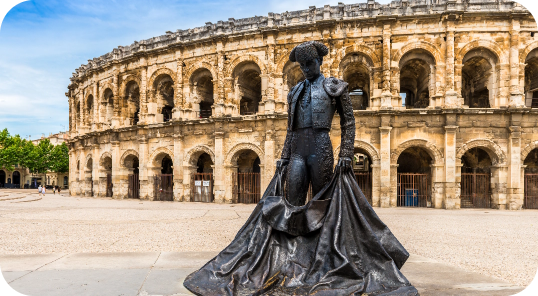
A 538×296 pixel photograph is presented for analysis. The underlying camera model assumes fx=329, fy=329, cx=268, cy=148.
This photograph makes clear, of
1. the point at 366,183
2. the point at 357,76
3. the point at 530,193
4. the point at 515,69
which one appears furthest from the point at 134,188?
the point at 530,193

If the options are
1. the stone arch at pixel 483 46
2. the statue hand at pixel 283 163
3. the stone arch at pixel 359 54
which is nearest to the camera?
the statue hand at pixel 283 163

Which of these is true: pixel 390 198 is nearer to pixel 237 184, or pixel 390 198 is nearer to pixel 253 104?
pixel 237 184

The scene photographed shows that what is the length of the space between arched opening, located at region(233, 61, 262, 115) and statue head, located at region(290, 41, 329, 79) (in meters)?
14.9

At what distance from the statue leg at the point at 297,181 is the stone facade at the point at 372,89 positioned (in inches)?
512

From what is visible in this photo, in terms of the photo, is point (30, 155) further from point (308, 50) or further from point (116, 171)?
point (308, 50)

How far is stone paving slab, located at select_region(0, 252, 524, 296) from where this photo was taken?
3.34 m

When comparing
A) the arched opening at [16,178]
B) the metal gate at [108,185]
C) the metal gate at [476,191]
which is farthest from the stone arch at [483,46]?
the arched opening at [16,178]

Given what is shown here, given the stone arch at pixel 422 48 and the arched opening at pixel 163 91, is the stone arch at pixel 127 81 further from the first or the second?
the stone arch at pixel 422 48

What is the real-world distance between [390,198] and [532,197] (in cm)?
699

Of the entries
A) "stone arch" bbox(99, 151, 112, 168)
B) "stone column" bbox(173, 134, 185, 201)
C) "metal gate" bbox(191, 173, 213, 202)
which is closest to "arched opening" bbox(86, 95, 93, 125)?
"stone arch" bbox(99, 151, 112, 168)

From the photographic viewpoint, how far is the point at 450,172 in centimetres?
1538

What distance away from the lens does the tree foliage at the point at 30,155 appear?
40.8 metres

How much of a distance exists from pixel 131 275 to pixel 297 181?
2.23 meters

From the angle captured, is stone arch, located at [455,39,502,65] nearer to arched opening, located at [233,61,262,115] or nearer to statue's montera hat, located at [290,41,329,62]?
arched opening, located at [233,61,262,115]
